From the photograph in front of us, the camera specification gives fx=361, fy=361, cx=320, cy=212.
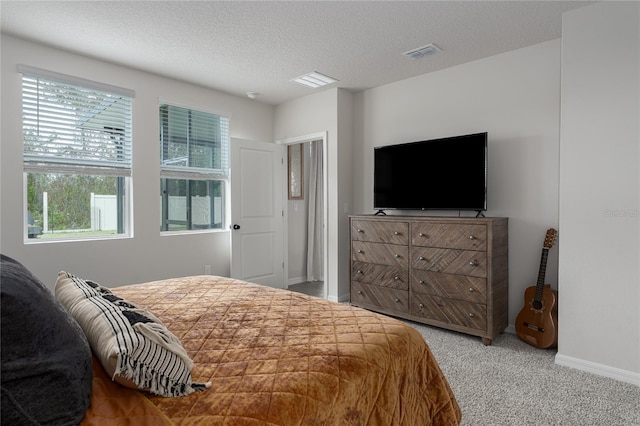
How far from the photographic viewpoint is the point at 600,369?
2.59 m

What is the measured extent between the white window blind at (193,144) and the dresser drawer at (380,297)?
2236 millimetres

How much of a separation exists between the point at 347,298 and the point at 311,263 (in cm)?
132

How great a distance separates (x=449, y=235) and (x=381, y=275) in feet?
2.88

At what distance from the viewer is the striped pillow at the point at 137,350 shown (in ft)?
3.38

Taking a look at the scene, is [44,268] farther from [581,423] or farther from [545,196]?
[545,196]

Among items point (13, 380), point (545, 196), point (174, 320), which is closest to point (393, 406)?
point (174, 320)

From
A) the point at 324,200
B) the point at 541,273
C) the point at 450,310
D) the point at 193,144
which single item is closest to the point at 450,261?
the point at 450,310

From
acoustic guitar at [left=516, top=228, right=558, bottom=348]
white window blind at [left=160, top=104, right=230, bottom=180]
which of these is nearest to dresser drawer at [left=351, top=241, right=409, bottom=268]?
acoustic guitar at [left=516, top=228, right=558, bottom=348]

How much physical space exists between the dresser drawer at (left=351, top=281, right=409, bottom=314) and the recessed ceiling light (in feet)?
7.67

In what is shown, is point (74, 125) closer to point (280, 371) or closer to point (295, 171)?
point (295, 171)

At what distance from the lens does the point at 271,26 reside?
289 cm

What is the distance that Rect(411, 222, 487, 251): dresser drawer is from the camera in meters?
3.12

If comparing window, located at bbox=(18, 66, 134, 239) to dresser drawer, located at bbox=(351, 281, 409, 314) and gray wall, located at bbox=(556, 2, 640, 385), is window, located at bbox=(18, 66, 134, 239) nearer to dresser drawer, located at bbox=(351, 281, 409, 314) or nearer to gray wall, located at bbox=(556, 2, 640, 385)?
dresser drawer, located at bbox=(351, 281, 409, 314)

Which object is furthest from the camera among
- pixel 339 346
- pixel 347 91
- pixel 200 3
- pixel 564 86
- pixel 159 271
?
pixel 347 91
